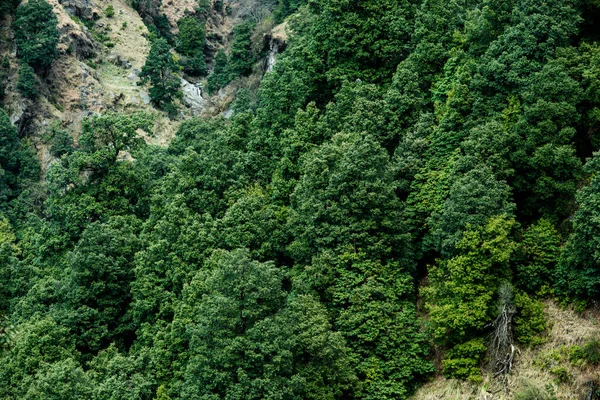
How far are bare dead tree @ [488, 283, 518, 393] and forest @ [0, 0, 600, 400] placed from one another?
0.09m

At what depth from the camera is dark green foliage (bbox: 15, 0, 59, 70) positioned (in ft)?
278

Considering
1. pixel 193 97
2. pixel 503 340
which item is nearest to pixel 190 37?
pixel 193 97

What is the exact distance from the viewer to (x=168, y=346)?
38719mm

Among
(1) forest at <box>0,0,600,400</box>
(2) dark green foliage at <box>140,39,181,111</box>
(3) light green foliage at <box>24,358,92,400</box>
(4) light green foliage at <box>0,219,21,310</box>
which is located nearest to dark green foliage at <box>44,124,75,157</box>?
(2) dark green foliage at <box>140,39,181,111</box>

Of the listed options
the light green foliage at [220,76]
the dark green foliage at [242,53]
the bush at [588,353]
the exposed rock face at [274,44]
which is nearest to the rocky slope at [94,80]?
the exposed rock face at [274,44]

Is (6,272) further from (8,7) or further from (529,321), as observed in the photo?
(8,7)

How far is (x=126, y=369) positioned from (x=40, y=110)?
181ft

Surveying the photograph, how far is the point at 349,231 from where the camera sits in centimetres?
3741

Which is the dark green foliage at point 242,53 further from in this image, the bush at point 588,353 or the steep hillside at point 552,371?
the bush at point 588,353

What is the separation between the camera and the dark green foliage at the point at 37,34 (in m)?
84.7

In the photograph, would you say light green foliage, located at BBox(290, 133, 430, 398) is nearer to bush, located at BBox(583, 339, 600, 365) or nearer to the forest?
the forest

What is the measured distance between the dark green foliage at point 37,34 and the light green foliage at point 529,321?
226ft

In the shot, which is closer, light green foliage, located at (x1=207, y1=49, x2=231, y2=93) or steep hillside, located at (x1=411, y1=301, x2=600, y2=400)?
steep hillside, located at (x1=411, y1=301, x2=600, y2=400)

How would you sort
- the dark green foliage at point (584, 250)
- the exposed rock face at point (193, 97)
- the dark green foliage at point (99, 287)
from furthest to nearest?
the exposed rock face at point (193, 97) → the dark green foliage at point (99, 287) → the dark green foliage at point (584, 250)
